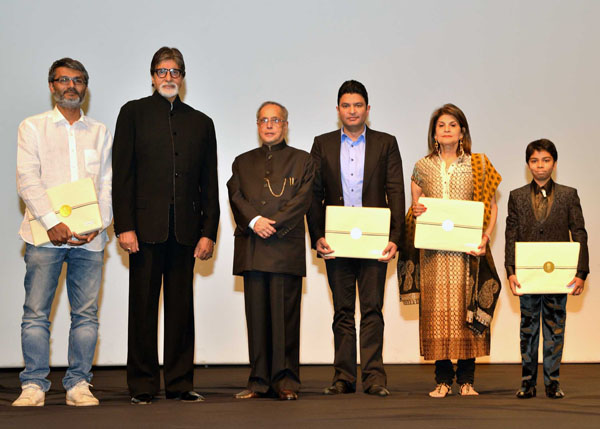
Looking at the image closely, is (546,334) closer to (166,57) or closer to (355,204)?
(355,204)

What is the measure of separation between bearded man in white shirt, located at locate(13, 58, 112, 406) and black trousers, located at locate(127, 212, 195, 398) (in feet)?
0.66

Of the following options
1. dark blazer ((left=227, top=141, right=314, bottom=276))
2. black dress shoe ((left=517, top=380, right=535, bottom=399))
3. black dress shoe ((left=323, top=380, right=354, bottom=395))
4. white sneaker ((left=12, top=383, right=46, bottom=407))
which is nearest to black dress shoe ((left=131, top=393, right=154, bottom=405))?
white sneaker ((left=12, top=383, right=46, bottom=407))

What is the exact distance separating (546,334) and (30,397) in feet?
8.64

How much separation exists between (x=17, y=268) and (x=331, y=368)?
7.90 feet

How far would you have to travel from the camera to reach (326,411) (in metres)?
3.36

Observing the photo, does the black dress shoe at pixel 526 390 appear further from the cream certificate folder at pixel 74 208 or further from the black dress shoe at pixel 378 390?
the cream certificate folder at pixel 74 208

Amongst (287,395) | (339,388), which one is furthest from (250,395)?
(339,388)

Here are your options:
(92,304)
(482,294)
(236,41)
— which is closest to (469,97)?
(236,41)

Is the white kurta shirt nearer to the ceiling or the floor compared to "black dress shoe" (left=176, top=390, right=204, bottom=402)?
nearer to the ceiling

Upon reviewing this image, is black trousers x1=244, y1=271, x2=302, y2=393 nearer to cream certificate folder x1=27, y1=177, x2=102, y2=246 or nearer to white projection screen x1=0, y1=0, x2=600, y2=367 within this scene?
cream certificate folder x1=27, y1=177, x2=102, y2=246

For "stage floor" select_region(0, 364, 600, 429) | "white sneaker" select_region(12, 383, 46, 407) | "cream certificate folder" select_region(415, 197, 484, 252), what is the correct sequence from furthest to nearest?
"cream certificate folder" select_region(415, 197, 484, 252)
"white sneaker" select_region(12, 383, 46, 407)
"stage floor" select_region(0, 364, 600, 429)

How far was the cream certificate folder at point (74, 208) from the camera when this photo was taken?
3562 millimetres

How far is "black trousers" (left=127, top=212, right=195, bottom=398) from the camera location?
367 centimetres

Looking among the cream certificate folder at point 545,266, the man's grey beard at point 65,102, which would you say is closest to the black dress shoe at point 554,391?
the cream certificate folder at point 545,266
